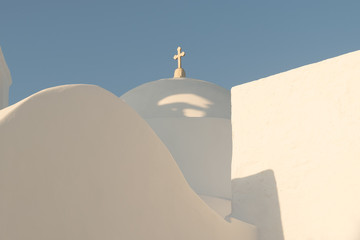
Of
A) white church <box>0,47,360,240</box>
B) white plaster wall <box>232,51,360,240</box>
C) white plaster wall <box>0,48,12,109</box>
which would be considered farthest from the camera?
white plaster wall <box>0,48,12,109</box>

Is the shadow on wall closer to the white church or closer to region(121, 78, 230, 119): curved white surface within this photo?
the white church

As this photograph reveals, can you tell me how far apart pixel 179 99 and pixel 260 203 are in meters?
4.39

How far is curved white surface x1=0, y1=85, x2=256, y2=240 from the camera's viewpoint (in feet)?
8.18

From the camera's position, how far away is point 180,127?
303 inches

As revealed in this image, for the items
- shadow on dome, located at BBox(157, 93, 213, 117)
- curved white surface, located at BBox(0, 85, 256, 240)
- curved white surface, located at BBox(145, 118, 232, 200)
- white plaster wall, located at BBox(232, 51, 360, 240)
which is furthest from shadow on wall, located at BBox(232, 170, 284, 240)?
shadow on dome, located at BBox(157, 93, 213, 117)

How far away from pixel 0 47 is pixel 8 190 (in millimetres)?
3945

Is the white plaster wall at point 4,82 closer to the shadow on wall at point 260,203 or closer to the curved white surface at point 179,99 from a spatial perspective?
the curved white surface at point 179,99

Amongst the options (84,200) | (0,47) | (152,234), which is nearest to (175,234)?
(152,234)

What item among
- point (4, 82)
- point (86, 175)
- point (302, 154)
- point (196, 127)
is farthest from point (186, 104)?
point (86, 175)

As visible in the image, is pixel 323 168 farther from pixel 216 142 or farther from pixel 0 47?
pixel 0 47

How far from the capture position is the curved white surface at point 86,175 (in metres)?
2.49

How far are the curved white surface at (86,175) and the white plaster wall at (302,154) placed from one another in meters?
1.00

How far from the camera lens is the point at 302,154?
4625 millimetres

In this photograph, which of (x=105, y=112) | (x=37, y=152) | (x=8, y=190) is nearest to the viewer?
(x=8, y=190)
